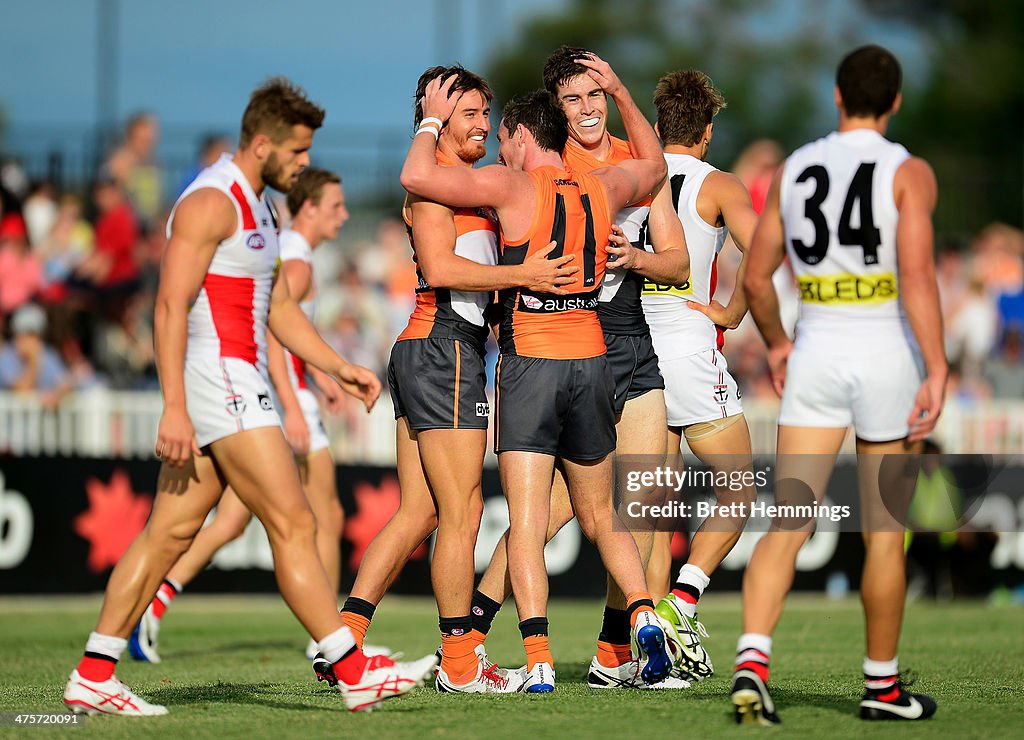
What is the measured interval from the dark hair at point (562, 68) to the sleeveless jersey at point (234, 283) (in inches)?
67.6

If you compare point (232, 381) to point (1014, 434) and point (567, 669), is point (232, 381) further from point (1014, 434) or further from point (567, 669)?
point (1014, 434)

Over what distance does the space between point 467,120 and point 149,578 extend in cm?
257

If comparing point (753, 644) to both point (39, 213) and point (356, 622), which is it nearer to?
point (356, 622)

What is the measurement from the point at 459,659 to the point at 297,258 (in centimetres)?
327

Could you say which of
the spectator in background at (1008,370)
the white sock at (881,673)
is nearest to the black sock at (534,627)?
the white sock at (881,673)

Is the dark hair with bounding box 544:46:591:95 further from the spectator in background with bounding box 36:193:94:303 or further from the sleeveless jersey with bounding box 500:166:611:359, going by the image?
the spectator in background with bounding box 36:193:94:303

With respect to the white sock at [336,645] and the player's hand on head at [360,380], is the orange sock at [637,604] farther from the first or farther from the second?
the player's hand on head at [360,380]

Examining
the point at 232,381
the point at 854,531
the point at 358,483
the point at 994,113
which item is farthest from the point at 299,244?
the point at 994,113

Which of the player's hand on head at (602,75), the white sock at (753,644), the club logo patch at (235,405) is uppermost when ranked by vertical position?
the player's hand on head at (602,75)

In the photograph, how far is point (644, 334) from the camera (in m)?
7.23

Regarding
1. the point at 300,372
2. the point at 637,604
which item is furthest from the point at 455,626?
the point at 300,372

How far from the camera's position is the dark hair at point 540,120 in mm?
6633

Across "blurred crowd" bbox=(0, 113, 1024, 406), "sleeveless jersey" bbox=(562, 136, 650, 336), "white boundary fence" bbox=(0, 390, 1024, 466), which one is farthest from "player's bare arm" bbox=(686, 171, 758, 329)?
"blurred crowd" bbox=(0, 113, 1024, 406)

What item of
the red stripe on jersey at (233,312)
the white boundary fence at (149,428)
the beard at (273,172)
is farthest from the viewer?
the white boundary fence at (149,428)
